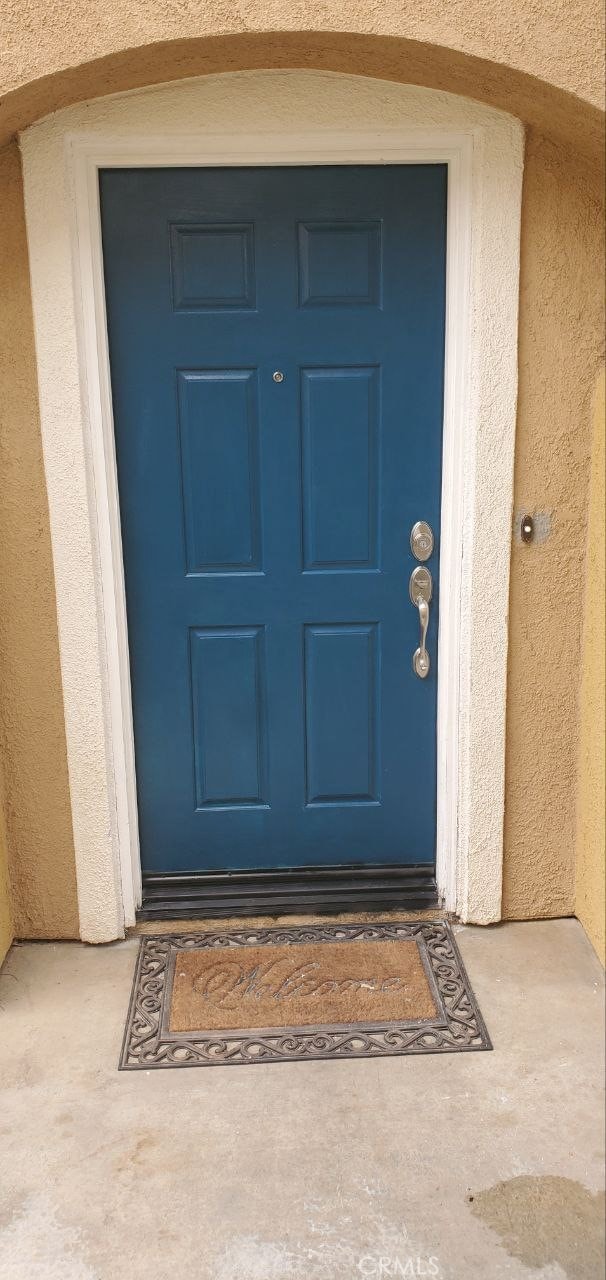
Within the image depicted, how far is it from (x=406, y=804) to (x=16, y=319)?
2.16m

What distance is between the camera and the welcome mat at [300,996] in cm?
299

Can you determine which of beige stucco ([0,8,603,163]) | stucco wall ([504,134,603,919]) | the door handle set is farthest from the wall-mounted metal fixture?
beige stucco ([0,8,603,163])

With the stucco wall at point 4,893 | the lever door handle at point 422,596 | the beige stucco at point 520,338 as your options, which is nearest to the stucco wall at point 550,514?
the beige stucco at point 520,338

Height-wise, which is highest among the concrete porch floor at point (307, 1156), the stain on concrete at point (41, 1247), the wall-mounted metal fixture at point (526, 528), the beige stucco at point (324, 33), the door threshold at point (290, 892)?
the beige stucco at point (324, 33)

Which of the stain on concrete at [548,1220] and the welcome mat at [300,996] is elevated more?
the welcome mat at [300,996]

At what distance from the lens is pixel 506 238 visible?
306 cm

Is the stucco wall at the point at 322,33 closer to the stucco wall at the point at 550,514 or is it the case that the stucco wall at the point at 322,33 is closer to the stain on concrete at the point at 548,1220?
the stucco wall at the point at 550,514

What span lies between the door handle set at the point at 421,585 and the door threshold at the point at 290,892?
81 centimetres

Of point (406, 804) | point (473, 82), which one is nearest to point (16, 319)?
point (473, 82)

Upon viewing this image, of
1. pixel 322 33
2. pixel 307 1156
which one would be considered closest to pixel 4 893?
pixel 307 1156

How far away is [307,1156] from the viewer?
2574 mm

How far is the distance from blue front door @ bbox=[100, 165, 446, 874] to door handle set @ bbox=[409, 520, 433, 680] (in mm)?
30

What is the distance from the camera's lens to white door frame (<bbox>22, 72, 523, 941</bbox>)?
3035 millimetres

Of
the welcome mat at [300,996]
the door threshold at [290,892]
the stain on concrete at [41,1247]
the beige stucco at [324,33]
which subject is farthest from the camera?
the door threshold at [290,892]
